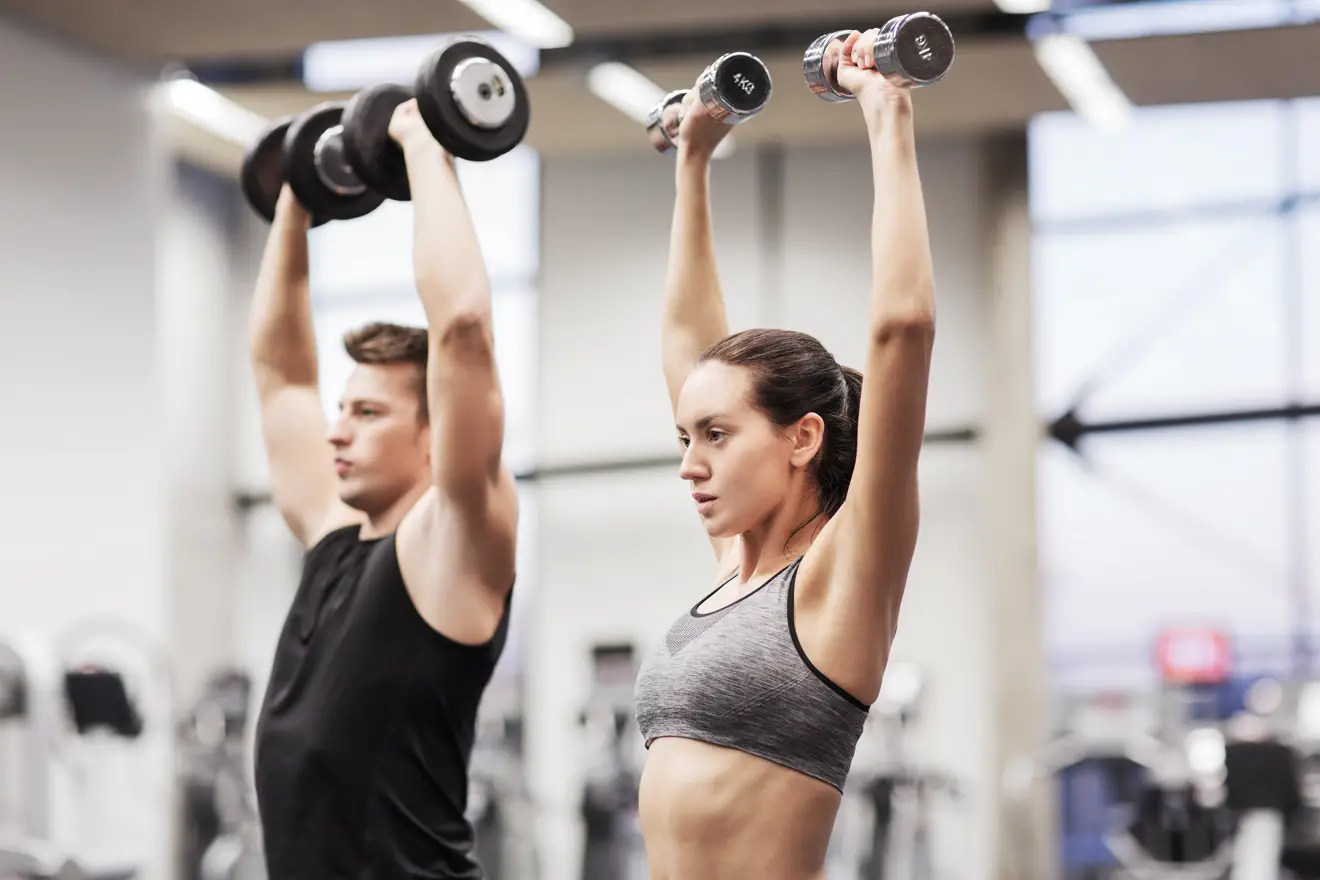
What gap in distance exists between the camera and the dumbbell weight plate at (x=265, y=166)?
111 inches

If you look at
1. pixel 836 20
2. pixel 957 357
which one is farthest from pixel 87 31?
pixel 957 357

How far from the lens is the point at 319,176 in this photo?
103 inches

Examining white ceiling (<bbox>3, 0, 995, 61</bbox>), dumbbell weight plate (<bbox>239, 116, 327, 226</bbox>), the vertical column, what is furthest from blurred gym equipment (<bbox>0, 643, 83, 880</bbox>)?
the vertical column

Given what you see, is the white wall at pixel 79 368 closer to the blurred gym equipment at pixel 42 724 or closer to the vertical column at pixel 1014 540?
the blurred gym equipment at pixel 42 724

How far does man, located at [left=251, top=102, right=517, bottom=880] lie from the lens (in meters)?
2.16

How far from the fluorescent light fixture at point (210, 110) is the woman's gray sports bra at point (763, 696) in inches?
220

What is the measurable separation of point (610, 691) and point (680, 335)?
16.3 feet

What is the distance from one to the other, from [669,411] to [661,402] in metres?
0.22

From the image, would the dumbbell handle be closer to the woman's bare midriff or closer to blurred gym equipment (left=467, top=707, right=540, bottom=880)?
the woman's bare midriff

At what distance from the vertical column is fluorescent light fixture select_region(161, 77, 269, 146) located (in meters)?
3.63

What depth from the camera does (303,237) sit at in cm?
273

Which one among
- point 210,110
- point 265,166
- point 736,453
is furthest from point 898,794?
point 736,453

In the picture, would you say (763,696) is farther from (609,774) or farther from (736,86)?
(609,774)

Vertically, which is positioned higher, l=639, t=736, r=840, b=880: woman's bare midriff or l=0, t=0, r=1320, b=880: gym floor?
l=0, t=0, r=1320, b=880: gym floor
